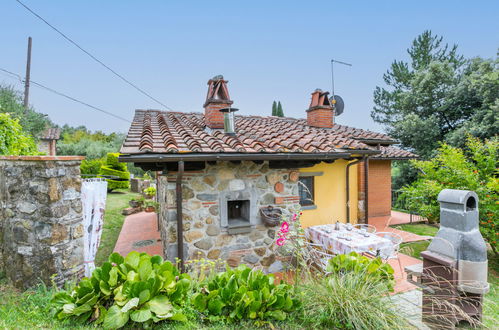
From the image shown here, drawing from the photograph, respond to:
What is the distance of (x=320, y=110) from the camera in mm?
8484

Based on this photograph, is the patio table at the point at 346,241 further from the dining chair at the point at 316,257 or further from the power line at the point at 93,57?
the power line at the point at 93,57

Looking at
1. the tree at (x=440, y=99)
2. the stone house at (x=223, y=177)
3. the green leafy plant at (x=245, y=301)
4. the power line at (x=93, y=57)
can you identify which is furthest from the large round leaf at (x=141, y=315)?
the tree at (x=440, y=99)

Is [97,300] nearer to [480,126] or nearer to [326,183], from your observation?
[326,183]

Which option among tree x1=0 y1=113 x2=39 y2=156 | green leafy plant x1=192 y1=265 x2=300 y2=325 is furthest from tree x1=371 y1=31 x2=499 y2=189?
tree x1=0 y1=113 x2=39 y2=156

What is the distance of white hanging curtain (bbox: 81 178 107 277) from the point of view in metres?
3.50

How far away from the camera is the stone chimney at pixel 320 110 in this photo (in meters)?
8.46

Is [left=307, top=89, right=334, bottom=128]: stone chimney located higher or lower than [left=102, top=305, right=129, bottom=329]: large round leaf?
higher

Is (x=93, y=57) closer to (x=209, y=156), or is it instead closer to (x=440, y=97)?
(x=209, y=156)

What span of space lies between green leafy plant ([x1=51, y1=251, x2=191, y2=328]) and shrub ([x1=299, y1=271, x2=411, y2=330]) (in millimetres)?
1330

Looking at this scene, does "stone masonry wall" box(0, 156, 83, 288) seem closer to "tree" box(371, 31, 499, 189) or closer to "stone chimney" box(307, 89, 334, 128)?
"stone chimney" box(307, 89, 334, 128)

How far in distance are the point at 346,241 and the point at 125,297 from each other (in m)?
3.85

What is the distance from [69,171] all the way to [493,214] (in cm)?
774

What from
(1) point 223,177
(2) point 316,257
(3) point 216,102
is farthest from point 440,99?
(1) point 223,177

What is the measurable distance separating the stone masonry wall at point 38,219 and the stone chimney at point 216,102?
337cm
